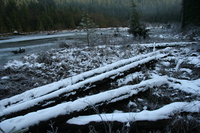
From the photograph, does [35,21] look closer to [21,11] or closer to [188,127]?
[21,11]

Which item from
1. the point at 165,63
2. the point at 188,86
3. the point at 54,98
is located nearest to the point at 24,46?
the point at 54,98

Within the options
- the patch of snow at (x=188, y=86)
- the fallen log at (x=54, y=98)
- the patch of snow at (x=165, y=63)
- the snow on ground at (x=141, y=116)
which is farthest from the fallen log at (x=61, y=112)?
the patch of snow at (x=165, y=63)

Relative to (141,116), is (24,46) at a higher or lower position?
higher

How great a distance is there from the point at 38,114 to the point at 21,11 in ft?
181

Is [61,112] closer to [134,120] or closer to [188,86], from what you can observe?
[134,120]

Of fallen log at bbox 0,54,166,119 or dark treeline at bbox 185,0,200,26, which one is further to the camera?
dark treeline at bbox 185,0,200,26

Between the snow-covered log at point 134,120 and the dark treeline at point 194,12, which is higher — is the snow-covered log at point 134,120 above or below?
below

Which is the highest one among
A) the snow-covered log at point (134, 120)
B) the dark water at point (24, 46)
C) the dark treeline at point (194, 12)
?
the dark treeline at point (194, 12)

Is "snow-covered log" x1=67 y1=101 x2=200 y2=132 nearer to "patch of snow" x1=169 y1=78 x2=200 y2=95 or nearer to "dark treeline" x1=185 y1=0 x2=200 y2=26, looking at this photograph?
"patch of snow" x1=169 y1=78 x2=200 y2=95

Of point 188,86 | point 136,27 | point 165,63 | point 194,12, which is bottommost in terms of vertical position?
point 188,86

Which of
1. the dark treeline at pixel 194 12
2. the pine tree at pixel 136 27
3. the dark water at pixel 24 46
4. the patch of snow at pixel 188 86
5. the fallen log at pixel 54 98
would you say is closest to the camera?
the fallen log at pixel 54 98

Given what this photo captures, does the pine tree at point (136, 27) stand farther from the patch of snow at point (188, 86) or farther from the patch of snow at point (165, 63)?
the patch of snow at point (188, 86)

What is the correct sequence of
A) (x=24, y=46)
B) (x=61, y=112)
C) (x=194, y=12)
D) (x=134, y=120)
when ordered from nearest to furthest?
(x=134, y=120)
(x=61, y=112)
(x=24, y=46)
(x=194, y=12)

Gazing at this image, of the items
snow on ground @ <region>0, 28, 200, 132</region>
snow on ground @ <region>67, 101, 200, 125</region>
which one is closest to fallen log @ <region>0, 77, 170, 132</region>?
snow on ground @ <region>0, 28, 200, 132</region>
